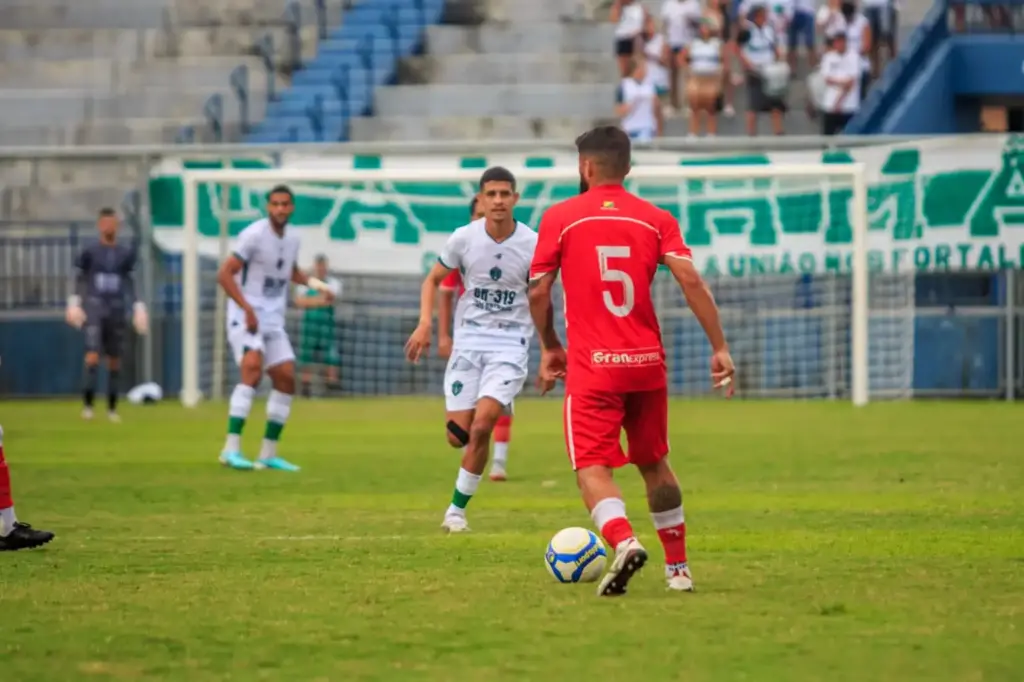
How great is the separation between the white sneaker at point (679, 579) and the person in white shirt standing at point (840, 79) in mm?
21453

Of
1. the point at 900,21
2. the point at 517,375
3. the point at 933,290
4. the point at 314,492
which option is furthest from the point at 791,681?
the point at 900,21

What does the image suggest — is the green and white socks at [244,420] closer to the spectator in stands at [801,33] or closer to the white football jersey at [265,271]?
the white football jersey at [265,271]

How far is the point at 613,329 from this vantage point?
8.96 meters

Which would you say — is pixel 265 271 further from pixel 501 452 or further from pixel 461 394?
pixel 461 394

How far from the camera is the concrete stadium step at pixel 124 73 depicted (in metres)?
33.6

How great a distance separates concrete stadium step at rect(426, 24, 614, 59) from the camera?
32.8 metres

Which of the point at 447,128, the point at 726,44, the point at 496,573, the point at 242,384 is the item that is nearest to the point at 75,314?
the point at 242,384

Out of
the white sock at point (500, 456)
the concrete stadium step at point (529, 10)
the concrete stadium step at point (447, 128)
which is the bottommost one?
the white sock at point (500, 456)

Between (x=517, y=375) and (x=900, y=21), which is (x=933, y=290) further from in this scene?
(x=517, y=375)

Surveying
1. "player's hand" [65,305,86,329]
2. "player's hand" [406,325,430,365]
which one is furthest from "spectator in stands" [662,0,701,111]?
"player's hand" [406,325,430,365]

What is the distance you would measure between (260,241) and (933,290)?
1218cm

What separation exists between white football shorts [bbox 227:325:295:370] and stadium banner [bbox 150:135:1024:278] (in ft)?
33.0

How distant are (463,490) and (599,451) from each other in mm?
3152

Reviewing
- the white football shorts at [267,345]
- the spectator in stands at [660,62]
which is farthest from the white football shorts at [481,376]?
the spectator in stands at [660,62]
